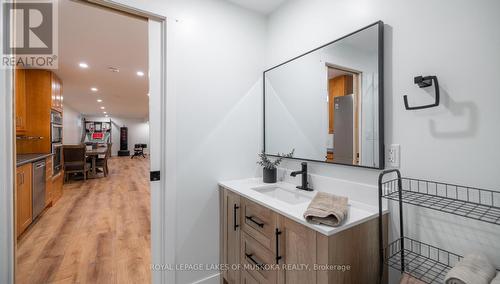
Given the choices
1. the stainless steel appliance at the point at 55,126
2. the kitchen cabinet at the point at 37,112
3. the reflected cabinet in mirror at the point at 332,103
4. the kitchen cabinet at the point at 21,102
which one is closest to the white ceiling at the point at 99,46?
the kitchen cabinet at the point at 37,112

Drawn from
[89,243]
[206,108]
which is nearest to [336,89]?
[206,108]

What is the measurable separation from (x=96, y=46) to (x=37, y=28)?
964mm

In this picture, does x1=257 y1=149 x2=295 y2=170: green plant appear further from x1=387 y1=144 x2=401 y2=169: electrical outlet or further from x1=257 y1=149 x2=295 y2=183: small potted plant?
x1=387 y1=144 x2=401 y2=169: electrical outlet

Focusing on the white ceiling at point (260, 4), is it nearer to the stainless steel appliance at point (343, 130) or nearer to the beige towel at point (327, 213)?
the stainless steel appliance at point (343, 130)

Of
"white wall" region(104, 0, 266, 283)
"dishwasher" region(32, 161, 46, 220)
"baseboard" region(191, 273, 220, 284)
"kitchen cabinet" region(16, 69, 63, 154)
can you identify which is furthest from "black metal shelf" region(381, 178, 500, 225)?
"kitchen cabinet" region(16, 69, 63, 154)

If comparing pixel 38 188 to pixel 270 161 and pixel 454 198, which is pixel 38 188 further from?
pixel 454 198

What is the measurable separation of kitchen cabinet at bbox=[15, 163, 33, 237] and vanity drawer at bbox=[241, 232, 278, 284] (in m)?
2.90

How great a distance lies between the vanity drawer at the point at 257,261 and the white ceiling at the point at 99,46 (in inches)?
74.6

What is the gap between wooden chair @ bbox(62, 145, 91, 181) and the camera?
568 cm

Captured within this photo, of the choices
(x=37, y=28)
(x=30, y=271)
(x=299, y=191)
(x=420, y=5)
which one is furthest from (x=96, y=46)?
(x=420, y=5)

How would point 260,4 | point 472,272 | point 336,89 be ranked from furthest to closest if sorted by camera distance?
1. point 260,4
2. point 336,89
3. point 472,272

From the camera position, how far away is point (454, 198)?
3.29ft

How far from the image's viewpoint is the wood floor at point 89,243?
6.55 ft

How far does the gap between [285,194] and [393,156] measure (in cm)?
85
